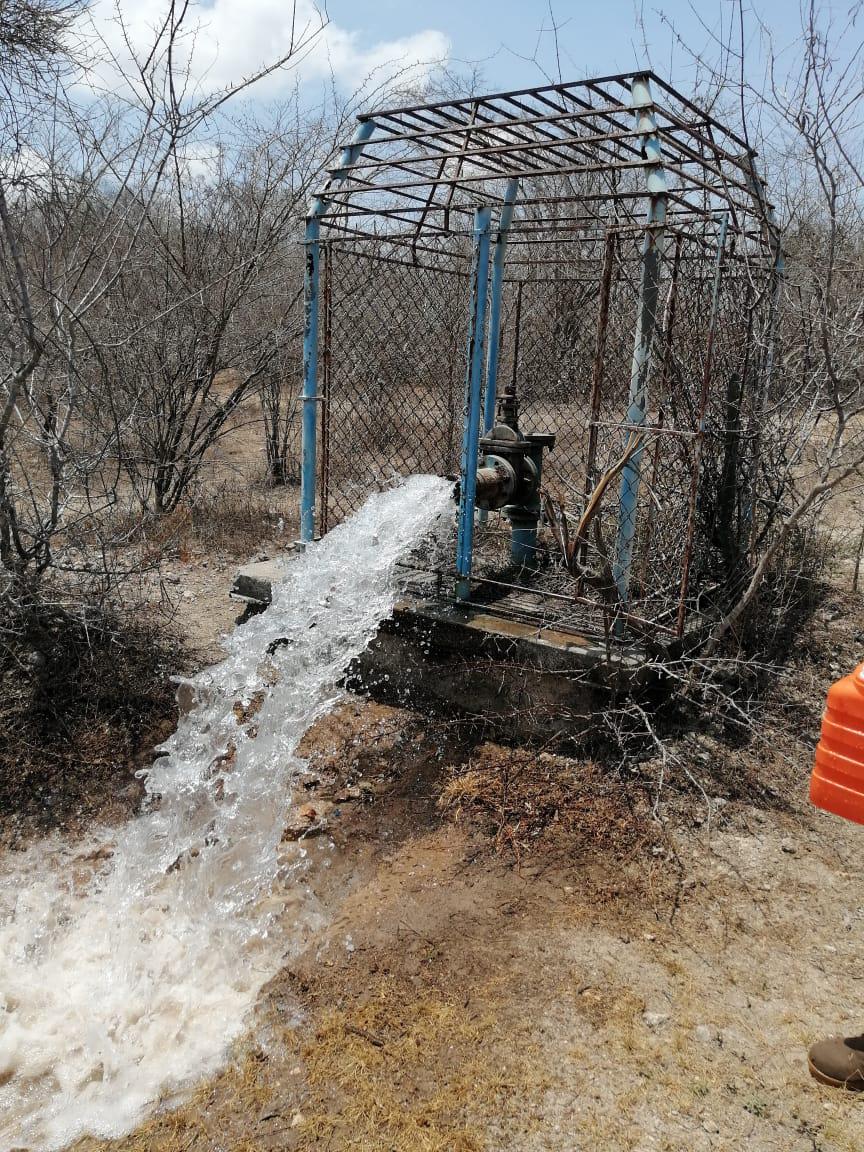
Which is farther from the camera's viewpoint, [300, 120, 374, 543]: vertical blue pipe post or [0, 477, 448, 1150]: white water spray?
→ [300, 120, 374, 543]: vertical blue pipe post

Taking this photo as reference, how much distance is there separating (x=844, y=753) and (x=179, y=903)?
8.39ft

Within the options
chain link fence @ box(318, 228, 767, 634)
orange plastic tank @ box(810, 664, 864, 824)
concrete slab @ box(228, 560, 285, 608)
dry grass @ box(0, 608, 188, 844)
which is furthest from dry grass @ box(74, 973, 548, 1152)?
concrete slab @ box(228, 560, 285, 608)

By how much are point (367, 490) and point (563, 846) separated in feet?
11.6

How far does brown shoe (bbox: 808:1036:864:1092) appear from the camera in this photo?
2.35 metres

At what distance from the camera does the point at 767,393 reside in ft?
15.1

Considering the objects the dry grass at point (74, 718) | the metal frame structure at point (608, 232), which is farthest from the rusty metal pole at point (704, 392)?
the dry grass at point (74, 718)

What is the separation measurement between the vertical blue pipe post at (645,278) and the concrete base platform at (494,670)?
2.35 ft

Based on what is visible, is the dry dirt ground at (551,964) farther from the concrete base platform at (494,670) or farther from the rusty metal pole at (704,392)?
the rusty metal pole at (704,392)

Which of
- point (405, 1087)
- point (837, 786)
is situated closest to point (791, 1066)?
point (837, 786)

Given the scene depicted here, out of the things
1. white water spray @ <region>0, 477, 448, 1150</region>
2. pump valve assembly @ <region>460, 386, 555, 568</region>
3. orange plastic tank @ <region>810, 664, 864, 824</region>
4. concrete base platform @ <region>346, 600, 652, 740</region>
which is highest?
pump valve assembly @ <region>460, 386, 555, 568</region>

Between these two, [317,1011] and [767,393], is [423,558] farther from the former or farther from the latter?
[317,1011]

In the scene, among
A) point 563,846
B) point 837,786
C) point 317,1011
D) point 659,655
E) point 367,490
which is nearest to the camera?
point 837,786

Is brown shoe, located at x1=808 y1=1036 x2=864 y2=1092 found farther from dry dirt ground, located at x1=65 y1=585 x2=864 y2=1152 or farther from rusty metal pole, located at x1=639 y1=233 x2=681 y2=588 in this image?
rusty metal pole, located at x1=639 y1=233 x2=681 y2=588

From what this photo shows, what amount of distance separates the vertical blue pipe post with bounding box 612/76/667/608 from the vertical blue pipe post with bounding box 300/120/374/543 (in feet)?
5.11
